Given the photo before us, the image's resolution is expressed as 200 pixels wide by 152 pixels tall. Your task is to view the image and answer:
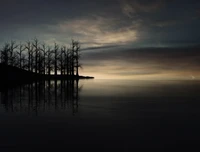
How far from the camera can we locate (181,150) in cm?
716

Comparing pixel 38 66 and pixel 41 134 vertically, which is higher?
pixel 38 66

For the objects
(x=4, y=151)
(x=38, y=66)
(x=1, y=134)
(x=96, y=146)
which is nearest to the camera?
(x=4, y=151)

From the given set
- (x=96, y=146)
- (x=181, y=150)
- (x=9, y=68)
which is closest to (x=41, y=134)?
(x=96, y=146)

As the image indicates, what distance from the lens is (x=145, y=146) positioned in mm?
7547

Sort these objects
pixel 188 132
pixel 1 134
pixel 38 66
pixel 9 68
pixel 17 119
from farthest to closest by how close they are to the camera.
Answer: pixel 38 66, pixel 9 68, pixel 17 119, pixel 188 132, pixel 1 134

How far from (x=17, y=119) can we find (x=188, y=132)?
27.9ft

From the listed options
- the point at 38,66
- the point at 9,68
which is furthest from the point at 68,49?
the point at 9,68

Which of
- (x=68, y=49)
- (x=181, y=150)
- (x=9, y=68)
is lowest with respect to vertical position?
(x=181, y=150)

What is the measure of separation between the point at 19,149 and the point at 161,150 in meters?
4.67

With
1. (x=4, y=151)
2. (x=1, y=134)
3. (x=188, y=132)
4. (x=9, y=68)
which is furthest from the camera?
(x=9, y=68)

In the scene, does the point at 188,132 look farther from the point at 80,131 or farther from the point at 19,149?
the point at 19,149

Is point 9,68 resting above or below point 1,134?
above

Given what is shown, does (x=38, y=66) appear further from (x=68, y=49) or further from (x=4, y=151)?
(x=4, y=151)

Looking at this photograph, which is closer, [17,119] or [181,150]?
[181,150]
